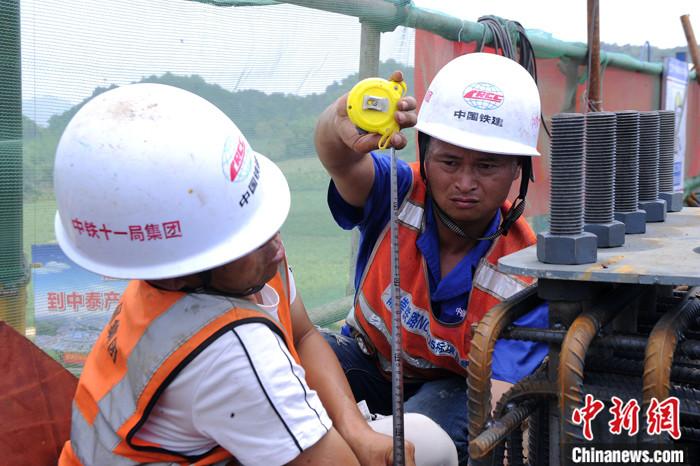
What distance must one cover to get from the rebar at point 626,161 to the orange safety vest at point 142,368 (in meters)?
1.11

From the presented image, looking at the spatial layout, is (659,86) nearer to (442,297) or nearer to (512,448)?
(442,297)

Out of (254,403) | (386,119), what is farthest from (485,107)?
(254,403)

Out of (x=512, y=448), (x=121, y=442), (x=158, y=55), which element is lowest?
(x=512, y=448)

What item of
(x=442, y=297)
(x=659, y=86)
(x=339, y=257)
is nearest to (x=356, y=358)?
(x=442, y=297)

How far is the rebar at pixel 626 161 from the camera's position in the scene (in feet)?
7.47

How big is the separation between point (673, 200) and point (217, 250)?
5.74 ft

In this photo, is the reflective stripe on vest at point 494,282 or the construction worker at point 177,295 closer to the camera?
the construction worker at point 177,295

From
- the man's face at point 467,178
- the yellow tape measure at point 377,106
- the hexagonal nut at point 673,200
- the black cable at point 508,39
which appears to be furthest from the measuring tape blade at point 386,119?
the black cable at point 508,39

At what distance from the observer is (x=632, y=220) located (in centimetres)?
235

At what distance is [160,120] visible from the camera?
1.76m

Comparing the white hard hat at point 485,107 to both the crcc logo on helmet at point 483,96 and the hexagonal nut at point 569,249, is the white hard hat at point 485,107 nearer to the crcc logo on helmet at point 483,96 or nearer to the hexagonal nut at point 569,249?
the crcc logo on helmet at point 483,96

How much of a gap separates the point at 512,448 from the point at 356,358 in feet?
3.52

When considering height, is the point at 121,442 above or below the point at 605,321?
below

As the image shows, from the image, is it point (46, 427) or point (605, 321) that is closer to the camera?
point (605, 321)
